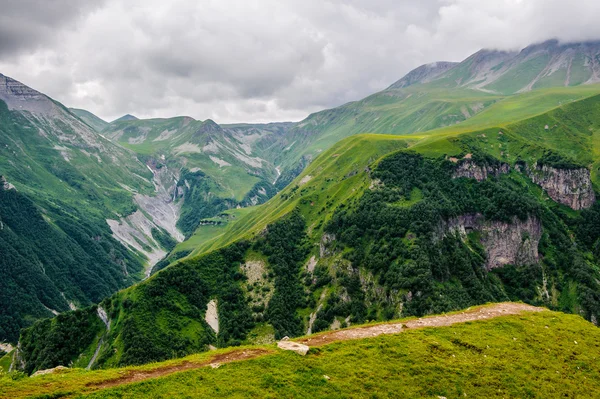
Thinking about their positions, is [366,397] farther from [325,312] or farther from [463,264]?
[463,264]

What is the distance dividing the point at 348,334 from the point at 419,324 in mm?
11345

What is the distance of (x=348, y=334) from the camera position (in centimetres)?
4794

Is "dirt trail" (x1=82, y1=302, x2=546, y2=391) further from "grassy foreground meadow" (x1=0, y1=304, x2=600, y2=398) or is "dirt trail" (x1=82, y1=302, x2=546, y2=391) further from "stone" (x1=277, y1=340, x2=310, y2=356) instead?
"stone" (x1=277, y1=340, x2=310, y2=356)

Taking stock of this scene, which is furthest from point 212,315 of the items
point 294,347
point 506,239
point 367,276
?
point 506,239

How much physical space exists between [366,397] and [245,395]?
11.6 metres

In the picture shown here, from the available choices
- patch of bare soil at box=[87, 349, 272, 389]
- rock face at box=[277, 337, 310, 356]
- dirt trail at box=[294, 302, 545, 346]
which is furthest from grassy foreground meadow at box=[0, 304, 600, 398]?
dirt trail at box=[294, 302, 545, 346]

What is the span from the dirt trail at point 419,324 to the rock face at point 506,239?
12681 cm

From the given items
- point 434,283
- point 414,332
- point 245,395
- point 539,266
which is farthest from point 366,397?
point 539,266

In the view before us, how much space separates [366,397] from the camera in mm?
34719

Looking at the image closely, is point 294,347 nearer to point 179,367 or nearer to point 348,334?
point 348,334

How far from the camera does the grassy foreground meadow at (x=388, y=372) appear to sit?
110 ft

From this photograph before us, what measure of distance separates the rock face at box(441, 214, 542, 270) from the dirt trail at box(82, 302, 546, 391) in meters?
129

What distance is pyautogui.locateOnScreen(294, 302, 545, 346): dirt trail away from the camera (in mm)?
46812

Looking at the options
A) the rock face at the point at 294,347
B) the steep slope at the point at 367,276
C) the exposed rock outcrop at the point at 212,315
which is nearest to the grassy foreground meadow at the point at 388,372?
the rock face at the point at 294,347
